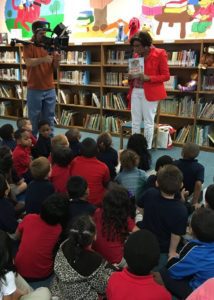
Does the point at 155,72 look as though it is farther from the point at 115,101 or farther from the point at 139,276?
the point at 139,276

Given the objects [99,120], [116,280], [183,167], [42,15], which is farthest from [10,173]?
[42,15]

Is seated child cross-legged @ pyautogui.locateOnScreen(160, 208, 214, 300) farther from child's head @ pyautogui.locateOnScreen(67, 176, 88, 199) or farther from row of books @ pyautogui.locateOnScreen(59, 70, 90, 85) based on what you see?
row of books @ pyautogui.locateOnScreen(59, 70, 90, 85)

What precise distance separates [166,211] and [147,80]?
2.25 meters

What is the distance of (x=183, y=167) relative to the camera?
2.74 m

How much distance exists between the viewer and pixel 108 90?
5520mm

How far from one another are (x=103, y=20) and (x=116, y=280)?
472 cm

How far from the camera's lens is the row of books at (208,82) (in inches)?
174

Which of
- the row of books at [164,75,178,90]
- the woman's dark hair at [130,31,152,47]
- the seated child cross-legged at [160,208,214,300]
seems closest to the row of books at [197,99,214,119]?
the row of books at [164,75,178,90]

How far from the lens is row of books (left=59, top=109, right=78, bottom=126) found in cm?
577

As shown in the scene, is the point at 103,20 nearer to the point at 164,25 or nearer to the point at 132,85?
the point at 164,25

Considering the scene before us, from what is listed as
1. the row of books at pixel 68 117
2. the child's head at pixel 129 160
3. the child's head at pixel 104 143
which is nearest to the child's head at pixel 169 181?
the child's head at pixel 129 160

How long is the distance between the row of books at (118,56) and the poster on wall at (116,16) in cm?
21

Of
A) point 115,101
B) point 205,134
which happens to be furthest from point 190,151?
point 115,101

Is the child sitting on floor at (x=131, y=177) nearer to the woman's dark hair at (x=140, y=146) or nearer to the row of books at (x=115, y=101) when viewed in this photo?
the woman's dark hair at (x=140, y=146)
